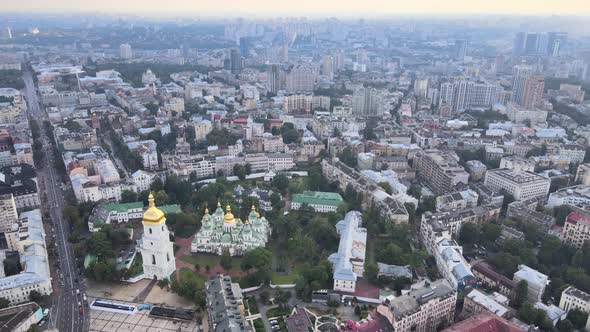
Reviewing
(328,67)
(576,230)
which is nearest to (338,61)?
(328,67)

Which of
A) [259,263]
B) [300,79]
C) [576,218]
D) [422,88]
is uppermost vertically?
[300,79]

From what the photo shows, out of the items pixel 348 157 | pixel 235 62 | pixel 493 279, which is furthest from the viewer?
pixel 235 62

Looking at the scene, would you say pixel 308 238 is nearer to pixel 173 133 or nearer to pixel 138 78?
pixel 173 133

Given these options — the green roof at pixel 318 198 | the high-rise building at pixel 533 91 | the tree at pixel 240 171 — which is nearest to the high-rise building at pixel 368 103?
the high-rise building at pixel 533 91

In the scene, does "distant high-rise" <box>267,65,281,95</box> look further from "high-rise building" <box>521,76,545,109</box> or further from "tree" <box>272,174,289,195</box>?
"tree" <box>272,174,289,195</box>

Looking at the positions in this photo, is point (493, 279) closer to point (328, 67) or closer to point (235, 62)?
point (328, 67)

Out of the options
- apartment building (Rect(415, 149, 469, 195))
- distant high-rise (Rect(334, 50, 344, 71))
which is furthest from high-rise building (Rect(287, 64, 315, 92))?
apartment building (Rect(415, 149, 469, 195))

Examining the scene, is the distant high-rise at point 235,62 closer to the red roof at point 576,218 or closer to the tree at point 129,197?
the tree at point 129,197

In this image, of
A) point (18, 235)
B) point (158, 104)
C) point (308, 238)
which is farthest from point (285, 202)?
point (158, 104)
